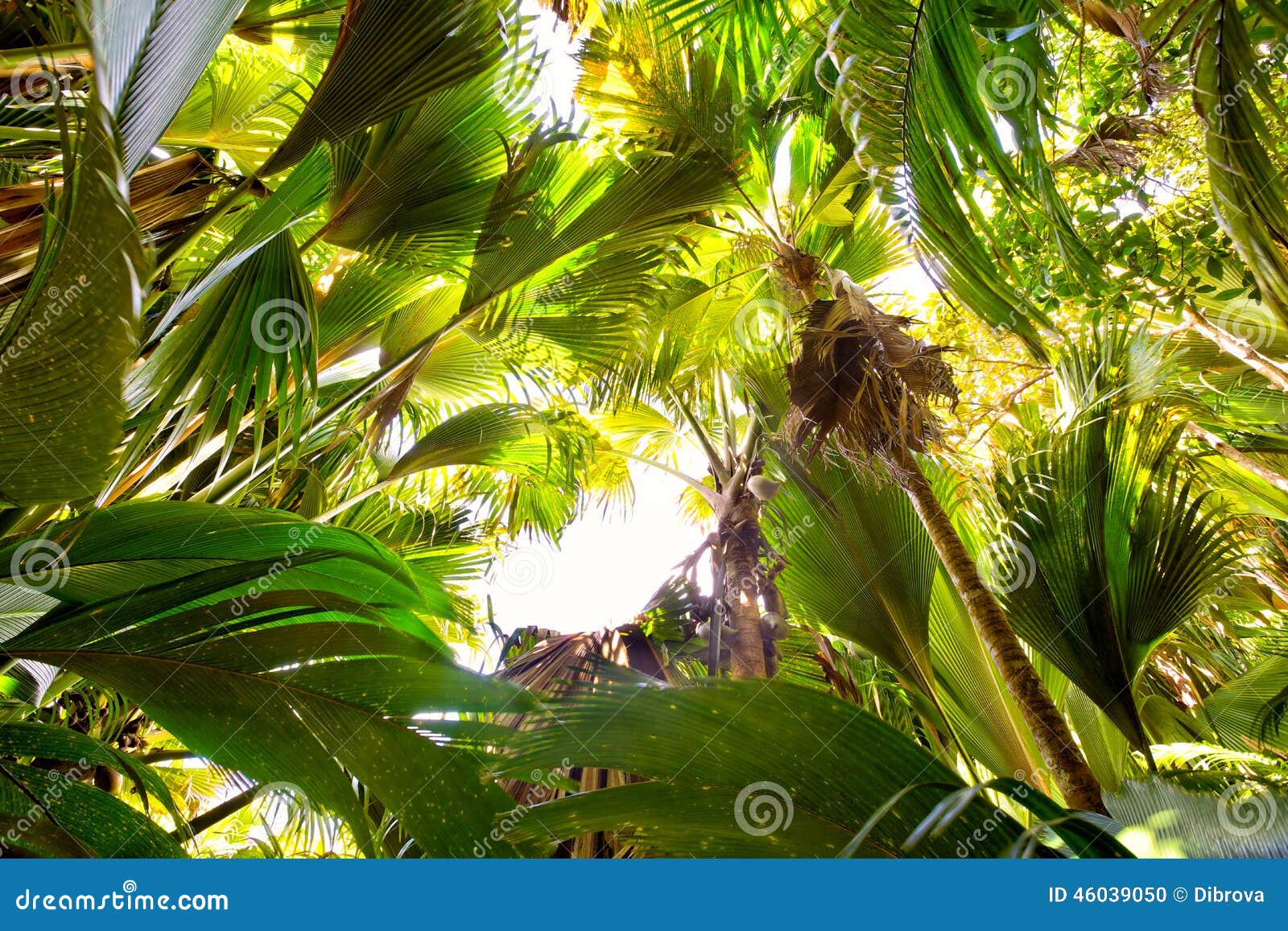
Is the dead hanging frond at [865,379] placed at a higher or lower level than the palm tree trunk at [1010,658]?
higher

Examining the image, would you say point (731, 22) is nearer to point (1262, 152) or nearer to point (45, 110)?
point (1262, 152)

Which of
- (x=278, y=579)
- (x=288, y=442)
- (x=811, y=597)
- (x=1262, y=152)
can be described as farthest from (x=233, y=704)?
(x=1262, y=152)

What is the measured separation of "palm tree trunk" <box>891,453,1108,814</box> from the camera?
5.07 feet

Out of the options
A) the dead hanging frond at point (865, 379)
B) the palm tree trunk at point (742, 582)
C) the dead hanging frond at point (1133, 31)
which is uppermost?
the dead hanging frond at point (1133, 31)

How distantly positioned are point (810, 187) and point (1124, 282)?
1.29 meters

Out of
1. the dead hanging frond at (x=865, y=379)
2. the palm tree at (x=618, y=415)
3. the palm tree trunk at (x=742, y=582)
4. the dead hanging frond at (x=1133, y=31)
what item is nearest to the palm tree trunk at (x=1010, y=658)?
the palm tree at (x=618, y=415)

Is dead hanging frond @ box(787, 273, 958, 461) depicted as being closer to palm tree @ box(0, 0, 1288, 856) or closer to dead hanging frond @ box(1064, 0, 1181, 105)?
palm tree @ box(0, 0, 1288, 856)

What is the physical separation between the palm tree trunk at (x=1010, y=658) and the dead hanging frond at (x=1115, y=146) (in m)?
0.98

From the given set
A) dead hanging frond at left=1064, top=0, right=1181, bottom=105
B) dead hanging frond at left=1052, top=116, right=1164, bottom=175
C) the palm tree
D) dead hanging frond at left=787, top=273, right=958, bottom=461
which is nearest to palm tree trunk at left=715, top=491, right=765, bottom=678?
the palm tree

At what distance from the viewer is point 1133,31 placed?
1556 mm

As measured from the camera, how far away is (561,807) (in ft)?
3.22

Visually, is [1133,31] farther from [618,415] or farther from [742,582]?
[618,415]

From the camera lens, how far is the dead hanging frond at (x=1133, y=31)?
5.02 feet

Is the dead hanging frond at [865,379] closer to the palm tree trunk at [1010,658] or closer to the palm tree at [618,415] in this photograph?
the palm tree at [618,415]
